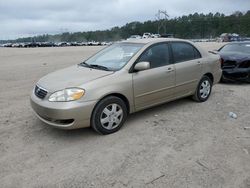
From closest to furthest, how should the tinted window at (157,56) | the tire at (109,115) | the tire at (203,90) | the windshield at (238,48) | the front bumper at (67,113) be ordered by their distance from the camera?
the front bumper at (67,113), the tire at (109,115), the tinted window at (157,56), the tire at (203,90), the windshield at (238,48)

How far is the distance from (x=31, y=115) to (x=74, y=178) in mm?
2596

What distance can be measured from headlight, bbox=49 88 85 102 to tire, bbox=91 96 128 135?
1.18 ft

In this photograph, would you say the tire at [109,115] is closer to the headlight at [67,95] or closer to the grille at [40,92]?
the headlight at [67,95]

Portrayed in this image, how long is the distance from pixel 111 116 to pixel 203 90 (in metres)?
2.83

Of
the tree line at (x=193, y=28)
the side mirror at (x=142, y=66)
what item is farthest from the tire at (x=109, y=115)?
the tree line at (x=193, y=28)

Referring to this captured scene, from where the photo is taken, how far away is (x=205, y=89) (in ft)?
21.4

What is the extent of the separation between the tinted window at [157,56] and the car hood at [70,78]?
2.93 feet

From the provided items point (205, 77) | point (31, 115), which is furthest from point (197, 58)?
point (31, 115)

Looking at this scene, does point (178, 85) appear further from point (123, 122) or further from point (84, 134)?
point (84, 134)

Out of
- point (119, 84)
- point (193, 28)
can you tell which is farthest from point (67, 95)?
point (193, 28)

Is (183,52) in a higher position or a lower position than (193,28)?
higher

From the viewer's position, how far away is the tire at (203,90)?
251 inches

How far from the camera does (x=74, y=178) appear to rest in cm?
340

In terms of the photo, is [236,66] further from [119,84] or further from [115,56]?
[119,84]
